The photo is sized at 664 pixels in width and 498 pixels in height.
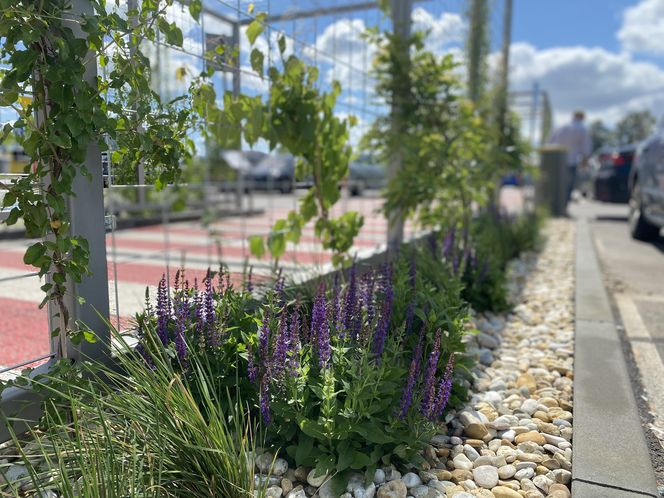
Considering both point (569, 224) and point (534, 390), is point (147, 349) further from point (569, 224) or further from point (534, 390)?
point (569, 224)

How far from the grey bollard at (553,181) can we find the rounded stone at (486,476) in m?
9.52

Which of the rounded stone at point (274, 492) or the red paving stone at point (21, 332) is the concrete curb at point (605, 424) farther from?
the red paving stone at point (21, 332)

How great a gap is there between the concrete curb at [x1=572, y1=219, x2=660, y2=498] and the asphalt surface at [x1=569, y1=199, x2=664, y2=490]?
0.31ft

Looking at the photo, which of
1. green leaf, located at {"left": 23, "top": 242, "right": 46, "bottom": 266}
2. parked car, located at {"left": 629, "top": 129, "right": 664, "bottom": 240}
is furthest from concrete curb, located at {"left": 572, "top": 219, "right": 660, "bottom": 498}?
parked car, located at {"left": 629, "top": 129, "right": 664, "bottom": 240}

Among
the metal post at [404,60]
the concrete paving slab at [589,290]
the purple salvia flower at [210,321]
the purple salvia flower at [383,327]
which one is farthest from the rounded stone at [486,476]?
the metal post at [404,60]

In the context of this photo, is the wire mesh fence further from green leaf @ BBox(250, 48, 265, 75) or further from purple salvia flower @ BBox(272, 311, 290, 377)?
purple salvia flower @ BBox(272, 311, 290, 377)

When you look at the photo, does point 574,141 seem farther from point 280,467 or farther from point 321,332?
point 280,467

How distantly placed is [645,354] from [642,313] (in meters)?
1.10

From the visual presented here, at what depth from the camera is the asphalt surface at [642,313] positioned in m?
2.51

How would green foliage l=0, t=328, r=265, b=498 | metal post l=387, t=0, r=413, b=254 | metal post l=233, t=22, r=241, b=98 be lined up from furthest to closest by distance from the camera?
1. metal post l=387, t=0, r=413, b=254
2. metal post l=233, t=22, r=241, b=98
3. green foliage l=0, t=328, r=265, b=498

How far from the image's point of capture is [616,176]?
1133cm

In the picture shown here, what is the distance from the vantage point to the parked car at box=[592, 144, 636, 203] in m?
11.2

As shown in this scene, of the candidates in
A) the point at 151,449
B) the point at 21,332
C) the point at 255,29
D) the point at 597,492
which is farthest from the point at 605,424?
the point at 21,332

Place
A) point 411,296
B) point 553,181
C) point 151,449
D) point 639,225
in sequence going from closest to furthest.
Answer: point 151,449 < point 411,296 < point 639,225 < point 553,181
